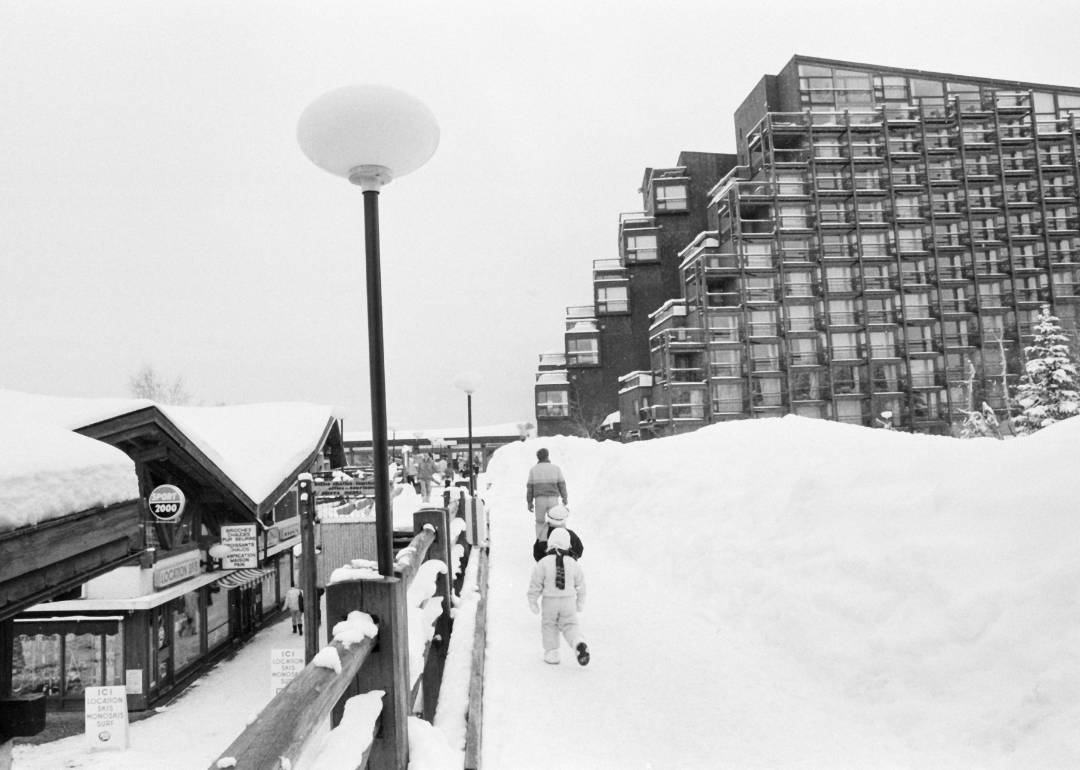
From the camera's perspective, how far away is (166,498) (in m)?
13.8

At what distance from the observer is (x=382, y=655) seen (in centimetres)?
291

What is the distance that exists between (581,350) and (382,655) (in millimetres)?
50121

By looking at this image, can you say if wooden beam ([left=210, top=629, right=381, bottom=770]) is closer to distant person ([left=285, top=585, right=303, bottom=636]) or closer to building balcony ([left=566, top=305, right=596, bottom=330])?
distant person ([left=285, top=585, right=303, bottom=636])

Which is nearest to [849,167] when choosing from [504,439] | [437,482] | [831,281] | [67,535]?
[831,281]

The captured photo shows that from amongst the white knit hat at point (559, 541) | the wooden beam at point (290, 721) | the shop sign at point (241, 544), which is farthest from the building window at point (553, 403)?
the wooden beam at point (290, 721)

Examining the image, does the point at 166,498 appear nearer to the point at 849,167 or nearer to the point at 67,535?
the point at 67,535

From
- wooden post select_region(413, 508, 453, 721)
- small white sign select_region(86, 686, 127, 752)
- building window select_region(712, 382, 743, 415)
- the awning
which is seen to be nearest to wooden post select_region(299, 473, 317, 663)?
small white sign select_region(86, 686, 127, 752)

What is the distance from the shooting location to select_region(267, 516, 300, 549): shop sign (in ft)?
63.7

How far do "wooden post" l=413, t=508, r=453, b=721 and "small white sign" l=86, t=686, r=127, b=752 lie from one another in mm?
7470

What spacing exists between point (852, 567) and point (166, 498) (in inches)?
487

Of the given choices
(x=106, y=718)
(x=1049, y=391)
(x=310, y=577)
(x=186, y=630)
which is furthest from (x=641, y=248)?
(x=106, y=718)

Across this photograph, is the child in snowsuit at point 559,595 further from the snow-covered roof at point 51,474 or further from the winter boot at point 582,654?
the snow-covered roof at point 51,474

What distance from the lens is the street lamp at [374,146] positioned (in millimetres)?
3551

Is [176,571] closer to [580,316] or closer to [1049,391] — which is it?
[1049,391]
